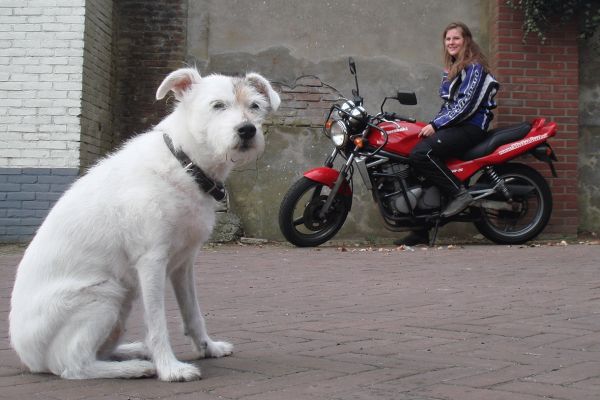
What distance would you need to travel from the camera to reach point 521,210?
368 inches

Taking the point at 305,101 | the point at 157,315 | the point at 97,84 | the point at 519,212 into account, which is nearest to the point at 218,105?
the point at 157,315

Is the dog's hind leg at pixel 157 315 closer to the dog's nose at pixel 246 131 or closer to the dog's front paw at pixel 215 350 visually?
the dog's front paw at pixel 215 350

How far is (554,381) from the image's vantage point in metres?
3.15

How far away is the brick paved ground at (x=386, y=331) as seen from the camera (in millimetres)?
3102

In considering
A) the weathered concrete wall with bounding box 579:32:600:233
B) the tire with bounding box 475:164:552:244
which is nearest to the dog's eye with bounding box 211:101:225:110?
the tire with bounding box 475:164:552:244

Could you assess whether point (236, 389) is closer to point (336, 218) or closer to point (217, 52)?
point (336, 218)

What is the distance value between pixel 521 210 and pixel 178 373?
270 inches

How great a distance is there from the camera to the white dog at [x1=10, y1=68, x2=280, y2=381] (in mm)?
3246

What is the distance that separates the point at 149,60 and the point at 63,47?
1.48 m

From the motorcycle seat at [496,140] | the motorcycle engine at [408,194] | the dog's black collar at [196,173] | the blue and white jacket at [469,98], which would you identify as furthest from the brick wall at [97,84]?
the dog's black collar at [196,173]

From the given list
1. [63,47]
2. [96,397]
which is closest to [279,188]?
[63,47]

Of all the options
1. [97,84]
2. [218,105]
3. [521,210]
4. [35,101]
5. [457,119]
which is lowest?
[521,210]

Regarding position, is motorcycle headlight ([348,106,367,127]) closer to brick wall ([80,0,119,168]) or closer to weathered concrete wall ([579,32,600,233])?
brick wall ([80,0,119,168])

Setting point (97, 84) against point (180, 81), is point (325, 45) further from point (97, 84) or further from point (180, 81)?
point (180, 81)
